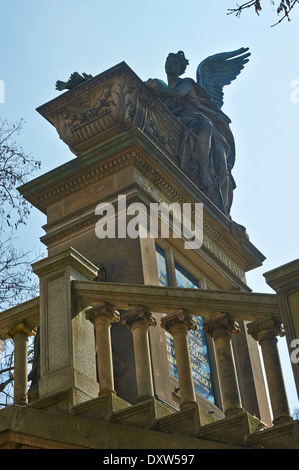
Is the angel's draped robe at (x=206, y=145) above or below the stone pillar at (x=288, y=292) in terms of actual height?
above

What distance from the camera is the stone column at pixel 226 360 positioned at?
7941 mm

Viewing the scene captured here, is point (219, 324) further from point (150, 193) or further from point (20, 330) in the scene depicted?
point (150, 193)

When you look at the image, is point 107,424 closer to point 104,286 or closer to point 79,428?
point 79,428

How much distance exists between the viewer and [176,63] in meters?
17.0

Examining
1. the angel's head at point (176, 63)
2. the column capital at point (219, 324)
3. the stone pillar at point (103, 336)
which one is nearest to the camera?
the column capital at point (219, 324)

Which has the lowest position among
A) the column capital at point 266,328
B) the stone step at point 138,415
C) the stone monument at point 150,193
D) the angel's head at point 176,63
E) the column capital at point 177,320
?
the stone step at point 138,415

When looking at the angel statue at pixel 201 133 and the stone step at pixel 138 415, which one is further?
the angel statue at pixel 201 133

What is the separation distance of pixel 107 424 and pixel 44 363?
1226mm

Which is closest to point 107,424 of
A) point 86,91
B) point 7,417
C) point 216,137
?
point 7,417

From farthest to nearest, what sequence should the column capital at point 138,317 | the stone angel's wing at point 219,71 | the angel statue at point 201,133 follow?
1. the stone angel's wing at point 219,71
2. the angel statue at point 201,133
3. the column capital at point 138,317

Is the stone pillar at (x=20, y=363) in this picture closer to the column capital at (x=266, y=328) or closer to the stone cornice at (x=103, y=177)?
the column capital at (x=266, y=328)

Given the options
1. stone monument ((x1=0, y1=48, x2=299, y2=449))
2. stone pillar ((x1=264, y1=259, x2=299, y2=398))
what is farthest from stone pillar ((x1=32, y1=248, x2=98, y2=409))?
stone pillar ((x1=264, y1=259, x2=299, y2=398))

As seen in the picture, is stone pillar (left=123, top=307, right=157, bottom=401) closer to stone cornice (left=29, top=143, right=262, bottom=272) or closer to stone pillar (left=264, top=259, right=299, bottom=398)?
stone pillar (left=264, top=259, right=299, bottom=398)

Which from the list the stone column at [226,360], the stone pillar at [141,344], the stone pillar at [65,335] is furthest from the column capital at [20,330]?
the stone column at [226,360]
